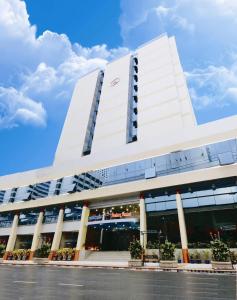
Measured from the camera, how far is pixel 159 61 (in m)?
62.7

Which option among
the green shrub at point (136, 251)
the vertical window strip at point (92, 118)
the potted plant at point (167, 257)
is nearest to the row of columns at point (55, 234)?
the green shrub at point (136, 251)

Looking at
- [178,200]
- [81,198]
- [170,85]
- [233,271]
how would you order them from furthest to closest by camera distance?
[170,85] → [81,198] → [178,200] → [233,271]

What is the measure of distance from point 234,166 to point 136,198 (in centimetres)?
1383

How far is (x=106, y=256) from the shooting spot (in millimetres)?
34719

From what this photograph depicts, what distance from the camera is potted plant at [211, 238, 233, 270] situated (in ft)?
72.3

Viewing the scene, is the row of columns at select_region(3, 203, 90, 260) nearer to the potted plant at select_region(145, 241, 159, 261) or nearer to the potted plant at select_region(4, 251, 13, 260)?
the potted plant at select_region(4, 251, 13, 260)

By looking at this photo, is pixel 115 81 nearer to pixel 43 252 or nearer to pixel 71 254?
pixel 71 254

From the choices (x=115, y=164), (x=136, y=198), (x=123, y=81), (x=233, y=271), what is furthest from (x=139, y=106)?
(x=233, y=271)

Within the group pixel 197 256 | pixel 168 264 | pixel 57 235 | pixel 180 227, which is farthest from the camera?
pixel 57 235

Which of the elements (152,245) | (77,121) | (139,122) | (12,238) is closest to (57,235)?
(12,238)

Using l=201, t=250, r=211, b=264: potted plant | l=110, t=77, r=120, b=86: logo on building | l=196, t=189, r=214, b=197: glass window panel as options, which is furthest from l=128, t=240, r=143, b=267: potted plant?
l=110, t=77, r=120, b=86: logo on building

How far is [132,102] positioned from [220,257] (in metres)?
44.7

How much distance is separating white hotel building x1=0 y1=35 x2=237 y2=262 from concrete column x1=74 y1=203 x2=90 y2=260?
5.6 inches

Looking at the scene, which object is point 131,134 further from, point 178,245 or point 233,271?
point 233,271
